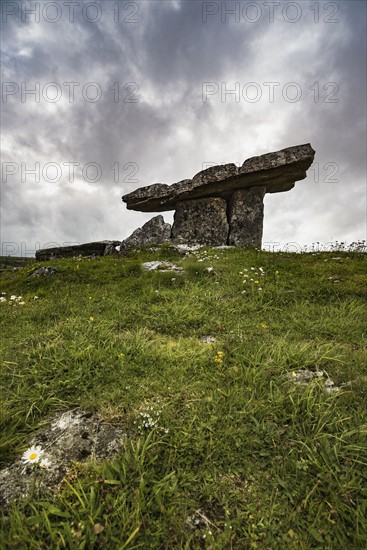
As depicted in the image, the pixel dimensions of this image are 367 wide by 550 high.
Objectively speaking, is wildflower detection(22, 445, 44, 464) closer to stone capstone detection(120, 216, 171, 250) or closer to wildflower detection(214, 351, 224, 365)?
wildflower detection(214, 351, 224, 365)

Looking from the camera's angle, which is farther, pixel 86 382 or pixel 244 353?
pixel 244 353

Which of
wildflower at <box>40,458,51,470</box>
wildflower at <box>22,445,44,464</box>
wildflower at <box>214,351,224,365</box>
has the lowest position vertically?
wildflower at <box>40,458,51,470</box>

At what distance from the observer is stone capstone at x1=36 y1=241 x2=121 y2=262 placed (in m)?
19.7

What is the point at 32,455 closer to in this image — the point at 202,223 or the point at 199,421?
the point at 199,421

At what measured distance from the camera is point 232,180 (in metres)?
16.5

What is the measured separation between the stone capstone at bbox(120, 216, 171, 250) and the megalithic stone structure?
84cm

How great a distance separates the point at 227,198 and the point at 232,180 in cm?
173

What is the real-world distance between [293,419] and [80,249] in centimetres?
1909

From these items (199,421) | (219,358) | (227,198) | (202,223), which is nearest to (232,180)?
(227,198)

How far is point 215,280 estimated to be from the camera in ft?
30.8

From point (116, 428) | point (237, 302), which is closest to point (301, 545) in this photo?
point (116, 428)

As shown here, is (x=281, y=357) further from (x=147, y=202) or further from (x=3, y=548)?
(x=147, y=202)

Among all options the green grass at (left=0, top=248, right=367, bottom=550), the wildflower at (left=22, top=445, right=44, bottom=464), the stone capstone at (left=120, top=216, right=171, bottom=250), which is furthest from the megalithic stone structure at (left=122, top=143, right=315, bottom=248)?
Answer: the wildflower at (left=22, top=445, right=44, bottom=464)

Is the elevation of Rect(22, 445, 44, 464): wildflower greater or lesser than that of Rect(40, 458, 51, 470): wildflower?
greater
